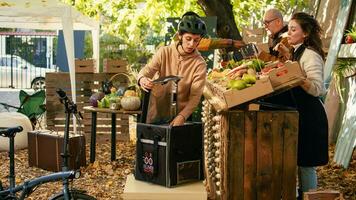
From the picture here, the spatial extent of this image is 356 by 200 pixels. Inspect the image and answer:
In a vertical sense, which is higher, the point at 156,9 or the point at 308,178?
the point at 156,9

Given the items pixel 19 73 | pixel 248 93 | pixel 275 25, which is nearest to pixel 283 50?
pixel 275 25

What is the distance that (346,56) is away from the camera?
26.6ft

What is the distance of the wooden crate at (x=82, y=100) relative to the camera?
10328 mm

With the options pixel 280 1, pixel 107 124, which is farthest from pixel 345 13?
pixel 107 124

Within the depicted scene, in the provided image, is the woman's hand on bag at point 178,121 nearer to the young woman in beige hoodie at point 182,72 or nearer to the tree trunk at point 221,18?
the young woman in beige hoodie at point 182,72

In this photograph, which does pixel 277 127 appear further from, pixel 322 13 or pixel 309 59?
pixel 322 13

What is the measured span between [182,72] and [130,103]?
389cm

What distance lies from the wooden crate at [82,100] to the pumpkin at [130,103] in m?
2.18

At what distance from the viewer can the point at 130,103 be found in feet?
26.7

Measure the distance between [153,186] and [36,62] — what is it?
2322 cm

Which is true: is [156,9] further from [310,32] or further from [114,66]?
[310,32]

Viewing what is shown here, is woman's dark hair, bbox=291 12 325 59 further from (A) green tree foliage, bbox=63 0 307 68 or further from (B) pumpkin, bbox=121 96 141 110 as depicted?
(A) green tree foliage, bbox=63 0 307 68

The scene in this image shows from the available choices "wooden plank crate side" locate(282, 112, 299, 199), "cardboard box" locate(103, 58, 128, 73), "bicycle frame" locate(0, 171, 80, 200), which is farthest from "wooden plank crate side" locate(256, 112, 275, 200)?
"cardboard box" locate(103, 58, 128, 73)

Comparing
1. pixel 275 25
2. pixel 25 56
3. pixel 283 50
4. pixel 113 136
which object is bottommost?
pixel 113 136
